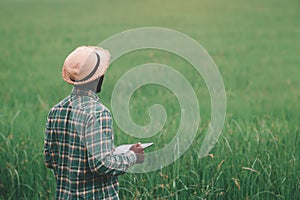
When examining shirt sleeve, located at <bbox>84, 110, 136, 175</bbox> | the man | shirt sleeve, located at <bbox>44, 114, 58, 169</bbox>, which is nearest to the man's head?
the man

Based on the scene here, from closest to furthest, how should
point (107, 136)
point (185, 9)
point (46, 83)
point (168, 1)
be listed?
point (107, 136) → point (46, 83) → point (185, 9) → point (168, 1)

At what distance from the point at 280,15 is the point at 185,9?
292 centimetres

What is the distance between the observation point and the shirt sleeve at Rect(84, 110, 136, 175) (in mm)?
2629

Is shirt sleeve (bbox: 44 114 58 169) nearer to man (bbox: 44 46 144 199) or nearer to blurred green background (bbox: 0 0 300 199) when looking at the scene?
man (bbox: 44 46 144 199)

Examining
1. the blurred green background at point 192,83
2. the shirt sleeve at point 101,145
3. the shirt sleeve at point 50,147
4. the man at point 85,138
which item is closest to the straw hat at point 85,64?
the man at point 85,138

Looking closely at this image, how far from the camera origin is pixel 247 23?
588 inches

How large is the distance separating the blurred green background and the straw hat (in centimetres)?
139

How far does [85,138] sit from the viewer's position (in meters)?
2.65

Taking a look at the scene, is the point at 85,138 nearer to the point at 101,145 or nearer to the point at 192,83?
the point at 101,145

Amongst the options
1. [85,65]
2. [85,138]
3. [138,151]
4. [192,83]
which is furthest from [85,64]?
[192,83]

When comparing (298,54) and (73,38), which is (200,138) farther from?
(73,38)

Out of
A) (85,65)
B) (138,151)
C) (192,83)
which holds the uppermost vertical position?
(85,65)

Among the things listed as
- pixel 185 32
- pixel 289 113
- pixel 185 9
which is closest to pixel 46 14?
pixel 185 9

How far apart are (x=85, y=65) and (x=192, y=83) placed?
20.0 feet
